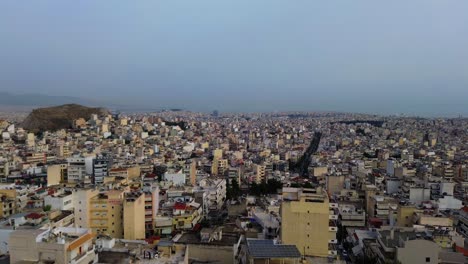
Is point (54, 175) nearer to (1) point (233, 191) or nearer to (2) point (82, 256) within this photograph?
(1) point (233, 191)

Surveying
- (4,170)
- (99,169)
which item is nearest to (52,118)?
(4,170)

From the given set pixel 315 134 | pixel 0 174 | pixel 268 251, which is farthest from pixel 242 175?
pixel 315 134

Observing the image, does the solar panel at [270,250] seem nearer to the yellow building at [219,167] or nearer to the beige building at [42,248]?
the beige building at [42,248]

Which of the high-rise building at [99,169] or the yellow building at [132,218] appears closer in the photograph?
the yellow building at [132,218]

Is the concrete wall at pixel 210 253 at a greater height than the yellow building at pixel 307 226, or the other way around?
the yellow building at pixel 307 226

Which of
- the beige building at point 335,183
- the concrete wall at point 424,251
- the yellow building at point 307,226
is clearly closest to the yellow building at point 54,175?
the beige building at point 335,183

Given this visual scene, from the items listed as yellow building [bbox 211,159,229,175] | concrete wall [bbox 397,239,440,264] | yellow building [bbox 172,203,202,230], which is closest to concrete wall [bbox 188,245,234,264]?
concrete wall [bbox 397,239,440,264]

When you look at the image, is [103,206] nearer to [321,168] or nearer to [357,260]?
[357,260]

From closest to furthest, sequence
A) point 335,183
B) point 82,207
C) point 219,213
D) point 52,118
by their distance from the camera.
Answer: point 82,207 < point 219,213 < point 335,183 < point 52,118

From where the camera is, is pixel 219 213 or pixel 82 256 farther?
pixel 219 213
